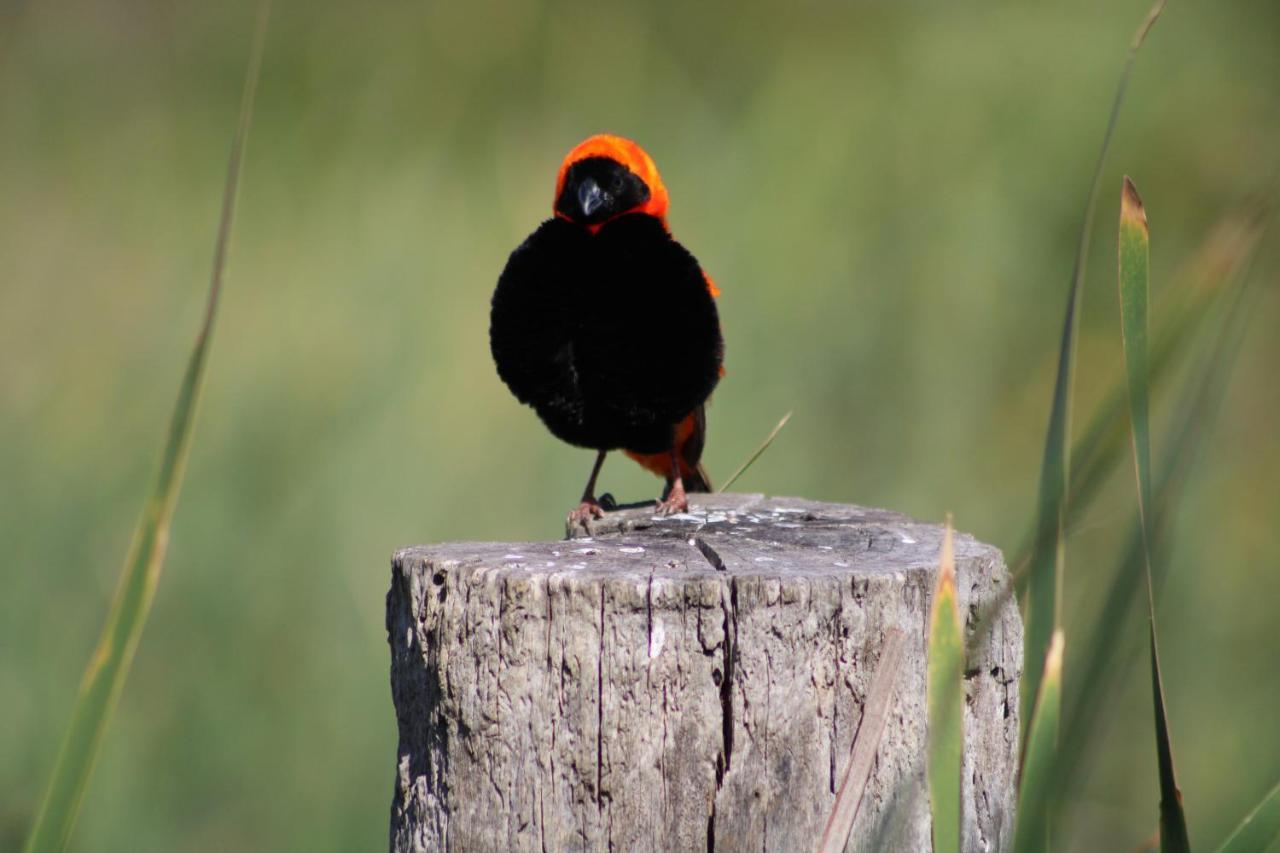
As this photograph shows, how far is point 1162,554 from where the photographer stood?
1.02 meters

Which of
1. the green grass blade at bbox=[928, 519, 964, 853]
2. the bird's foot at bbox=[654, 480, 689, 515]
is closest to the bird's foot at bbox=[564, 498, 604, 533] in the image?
the bird's foot at bbox=[654, 480, 689, 515]

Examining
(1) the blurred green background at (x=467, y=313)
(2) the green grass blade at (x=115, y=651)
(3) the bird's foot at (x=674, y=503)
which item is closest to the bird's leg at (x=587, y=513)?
(3) the bird's foot at (x=674, y=503)

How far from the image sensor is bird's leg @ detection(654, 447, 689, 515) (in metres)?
2.44

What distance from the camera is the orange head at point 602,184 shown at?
2.46 meters

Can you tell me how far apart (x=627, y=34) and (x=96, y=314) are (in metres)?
2.37

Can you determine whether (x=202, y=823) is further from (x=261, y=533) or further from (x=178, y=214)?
(x=178, y=214)

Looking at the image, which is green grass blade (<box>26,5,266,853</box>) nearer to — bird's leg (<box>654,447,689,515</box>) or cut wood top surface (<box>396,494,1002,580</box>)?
cut wood top surface (<box>396,494,1002,580</box>)

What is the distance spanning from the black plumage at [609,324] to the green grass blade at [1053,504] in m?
1.21

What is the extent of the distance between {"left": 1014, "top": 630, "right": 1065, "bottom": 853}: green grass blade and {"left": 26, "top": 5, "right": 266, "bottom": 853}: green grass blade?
75 cm

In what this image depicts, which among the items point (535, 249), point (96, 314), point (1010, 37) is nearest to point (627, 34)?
point (1010, 37)

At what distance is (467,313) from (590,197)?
1.90 metres

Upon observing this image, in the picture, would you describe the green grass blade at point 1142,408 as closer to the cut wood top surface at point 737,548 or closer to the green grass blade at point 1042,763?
the green grass blade at point 1042,763

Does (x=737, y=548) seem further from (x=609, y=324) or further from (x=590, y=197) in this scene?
(x=590, y=197)

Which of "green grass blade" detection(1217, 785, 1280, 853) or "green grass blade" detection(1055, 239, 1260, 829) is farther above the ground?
"green grass blade" detection(1055, 239, 1260, 829)
